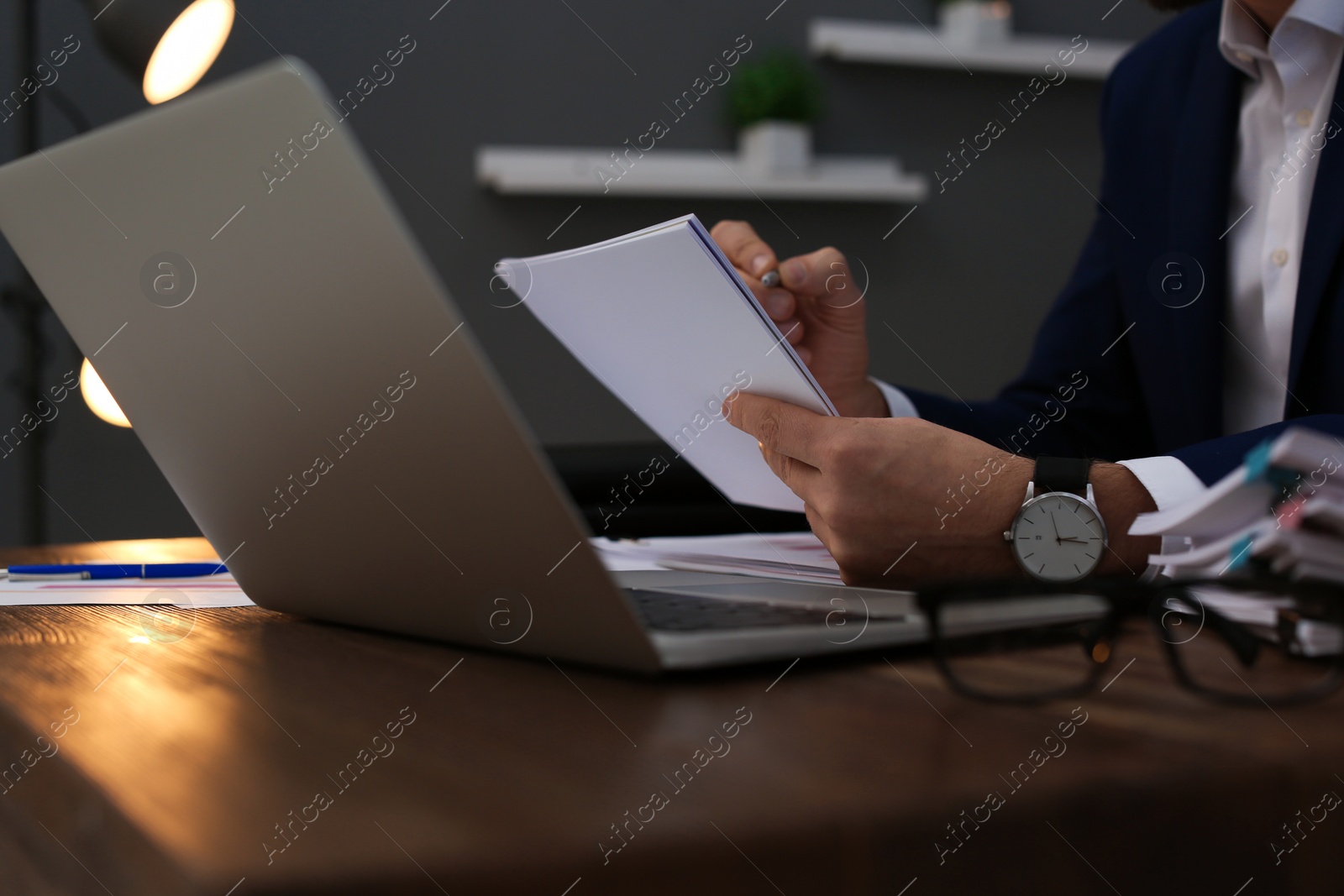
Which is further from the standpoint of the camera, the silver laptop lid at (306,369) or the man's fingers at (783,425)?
the man's fingers at (783,425)

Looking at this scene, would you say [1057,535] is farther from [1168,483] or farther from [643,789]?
[643,789]

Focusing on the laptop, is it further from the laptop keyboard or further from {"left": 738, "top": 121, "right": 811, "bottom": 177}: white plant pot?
{"left": 738, "top": 121, "right": 811, "bottom": 177}: white plant pot

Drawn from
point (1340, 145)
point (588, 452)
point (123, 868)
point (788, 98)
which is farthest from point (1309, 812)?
point (788, 98)

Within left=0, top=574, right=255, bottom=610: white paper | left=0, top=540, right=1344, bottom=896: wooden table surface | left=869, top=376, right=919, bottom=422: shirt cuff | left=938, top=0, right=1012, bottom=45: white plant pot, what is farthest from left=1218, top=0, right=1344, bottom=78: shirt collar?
left=938, top=0, right=1012, bottom=45: white plant pot

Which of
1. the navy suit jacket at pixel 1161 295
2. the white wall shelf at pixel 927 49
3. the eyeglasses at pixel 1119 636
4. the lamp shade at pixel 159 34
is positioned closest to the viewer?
the eyeglasses at pixel 1119 636

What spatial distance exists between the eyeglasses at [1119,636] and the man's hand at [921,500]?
20 cm

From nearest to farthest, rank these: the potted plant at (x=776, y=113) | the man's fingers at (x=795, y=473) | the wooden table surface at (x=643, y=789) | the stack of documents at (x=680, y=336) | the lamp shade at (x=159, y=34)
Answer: the wooden table surface at (x=643, y=789), the stack of documents at (x=680, y=336), the man's fingers at (x=795, y=473), the lamp shade at (x=159, y=34), the potted plant at (x=776, y=113)

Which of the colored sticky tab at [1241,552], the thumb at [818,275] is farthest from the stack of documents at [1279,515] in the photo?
the thumb at [818,275]

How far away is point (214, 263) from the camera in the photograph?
1.36ft

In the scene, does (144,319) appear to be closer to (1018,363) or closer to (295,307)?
(295,307)

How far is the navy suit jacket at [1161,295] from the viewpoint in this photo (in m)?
1.01

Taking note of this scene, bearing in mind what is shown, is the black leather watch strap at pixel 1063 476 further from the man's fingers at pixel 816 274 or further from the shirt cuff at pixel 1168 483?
the man's fingers at pixel 816 274

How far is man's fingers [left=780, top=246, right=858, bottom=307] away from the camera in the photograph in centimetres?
85

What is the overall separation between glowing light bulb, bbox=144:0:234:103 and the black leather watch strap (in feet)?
3.77
